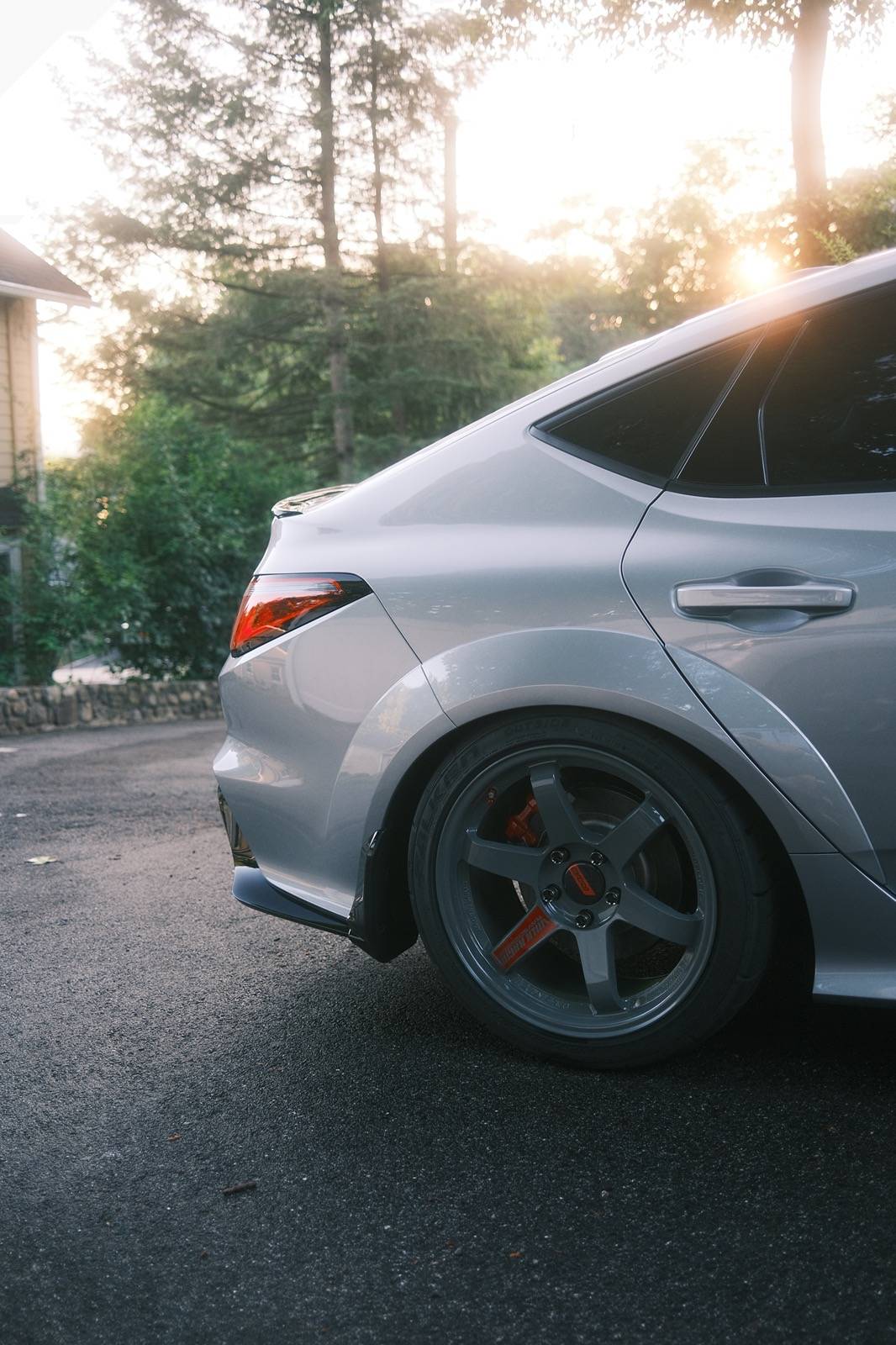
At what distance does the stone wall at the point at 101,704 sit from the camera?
39.0ft

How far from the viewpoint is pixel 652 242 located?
67.3 ft

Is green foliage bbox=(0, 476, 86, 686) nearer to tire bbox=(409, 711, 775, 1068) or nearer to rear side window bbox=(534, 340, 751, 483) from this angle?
tire bbox=(409, 711, 775, 1068)

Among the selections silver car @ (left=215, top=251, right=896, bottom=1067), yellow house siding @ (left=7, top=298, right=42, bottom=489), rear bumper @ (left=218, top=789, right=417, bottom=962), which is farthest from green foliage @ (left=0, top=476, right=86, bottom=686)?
silver car @ (left=215, top=251, right=896, bottom=1067)

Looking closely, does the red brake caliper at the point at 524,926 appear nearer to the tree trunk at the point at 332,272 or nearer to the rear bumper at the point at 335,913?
the rear bumper at the point at 335,913

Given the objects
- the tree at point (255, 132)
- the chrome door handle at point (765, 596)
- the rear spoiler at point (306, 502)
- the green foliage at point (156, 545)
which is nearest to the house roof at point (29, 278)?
the green foliage at point (156, 545)

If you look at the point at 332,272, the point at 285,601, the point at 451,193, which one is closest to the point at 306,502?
the point at 285,601

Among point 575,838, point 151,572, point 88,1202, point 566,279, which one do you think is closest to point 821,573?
point 575,838

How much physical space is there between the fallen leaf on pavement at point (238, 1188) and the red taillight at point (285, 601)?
127 cm

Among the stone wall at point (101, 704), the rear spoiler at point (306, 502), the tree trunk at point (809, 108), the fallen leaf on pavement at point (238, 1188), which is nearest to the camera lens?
the fallen leaf on pavement at point (238, 1188)

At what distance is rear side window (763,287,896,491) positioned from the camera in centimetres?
263

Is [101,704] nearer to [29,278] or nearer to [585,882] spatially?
[29,278]

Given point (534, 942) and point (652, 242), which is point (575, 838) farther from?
point (652, 242)

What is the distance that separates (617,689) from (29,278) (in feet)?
50.3

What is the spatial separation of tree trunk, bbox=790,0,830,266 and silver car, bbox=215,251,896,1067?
26.8 ft
